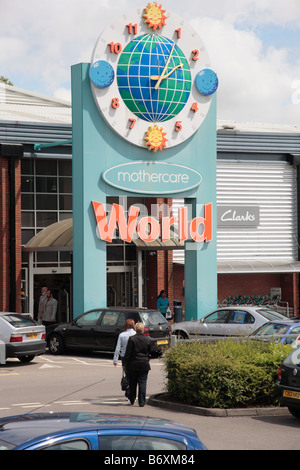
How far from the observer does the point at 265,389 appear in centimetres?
1327

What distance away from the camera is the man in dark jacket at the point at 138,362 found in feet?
44.5

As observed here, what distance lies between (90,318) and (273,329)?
6.15m

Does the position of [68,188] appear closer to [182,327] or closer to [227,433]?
[182,327]

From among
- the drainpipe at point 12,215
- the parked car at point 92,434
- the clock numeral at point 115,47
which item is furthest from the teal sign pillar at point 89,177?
the parked car at point 92,434

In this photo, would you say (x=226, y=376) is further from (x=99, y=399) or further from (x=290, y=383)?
(x=99, y=399)

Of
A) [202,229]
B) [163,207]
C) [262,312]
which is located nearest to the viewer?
[262,312]

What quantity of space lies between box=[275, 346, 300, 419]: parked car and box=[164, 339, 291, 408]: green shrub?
2.59 feet

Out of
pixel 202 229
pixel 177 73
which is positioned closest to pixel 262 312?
pixel 202 229

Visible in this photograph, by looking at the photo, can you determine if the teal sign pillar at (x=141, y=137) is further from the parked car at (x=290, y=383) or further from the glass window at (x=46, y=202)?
the parked car at (x=290, y=383)

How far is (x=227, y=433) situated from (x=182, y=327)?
12.4 metres

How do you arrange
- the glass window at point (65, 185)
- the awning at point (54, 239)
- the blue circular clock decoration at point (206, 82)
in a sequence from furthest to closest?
the glass window at point (65, 185) < the awning at point (54, 239) < the blue circular clock decoration at point (206, 82)

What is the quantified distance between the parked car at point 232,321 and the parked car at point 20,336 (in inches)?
158

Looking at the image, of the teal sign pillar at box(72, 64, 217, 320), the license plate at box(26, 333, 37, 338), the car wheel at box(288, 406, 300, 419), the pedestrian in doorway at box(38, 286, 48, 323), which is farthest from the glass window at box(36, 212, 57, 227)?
the car wheel at box(288, 406, 300, 419)
